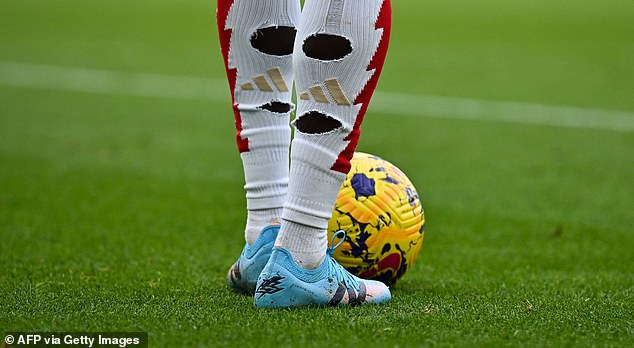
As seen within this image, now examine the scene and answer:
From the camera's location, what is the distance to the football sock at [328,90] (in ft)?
Result: 7.32

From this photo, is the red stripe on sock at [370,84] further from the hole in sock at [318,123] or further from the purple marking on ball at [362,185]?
the purple marking on ball at [362,185]

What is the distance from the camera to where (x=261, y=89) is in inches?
100

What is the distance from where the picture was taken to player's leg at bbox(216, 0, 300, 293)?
251 centimetres

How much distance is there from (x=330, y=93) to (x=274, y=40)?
343mm

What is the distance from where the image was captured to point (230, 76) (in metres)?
2.55

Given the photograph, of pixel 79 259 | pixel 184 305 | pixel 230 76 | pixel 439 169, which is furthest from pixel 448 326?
pixel 439 169

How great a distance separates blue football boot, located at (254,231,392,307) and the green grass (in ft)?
0.16

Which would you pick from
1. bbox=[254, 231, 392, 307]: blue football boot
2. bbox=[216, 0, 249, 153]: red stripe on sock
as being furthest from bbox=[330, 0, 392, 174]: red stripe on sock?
bbox=[216, 0, 249, 153]: red stripe on sock

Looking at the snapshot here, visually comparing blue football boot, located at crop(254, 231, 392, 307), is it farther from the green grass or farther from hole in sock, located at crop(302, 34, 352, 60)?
hole in sock, located at crop(302, 34, 352, 60)

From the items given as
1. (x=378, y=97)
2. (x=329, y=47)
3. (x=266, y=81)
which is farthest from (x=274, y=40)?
(x=378, y=97)

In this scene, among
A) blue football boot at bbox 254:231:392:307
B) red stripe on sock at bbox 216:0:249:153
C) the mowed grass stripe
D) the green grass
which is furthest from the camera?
the mowed grass stripe

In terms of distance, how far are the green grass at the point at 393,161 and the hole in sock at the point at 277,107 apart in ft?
Result: 1.60

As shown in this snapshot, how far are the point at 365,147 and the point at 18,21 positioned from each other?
8.15 metres

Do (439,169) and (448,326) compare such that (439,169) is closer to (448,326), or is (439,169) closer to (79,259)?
(79,259)
